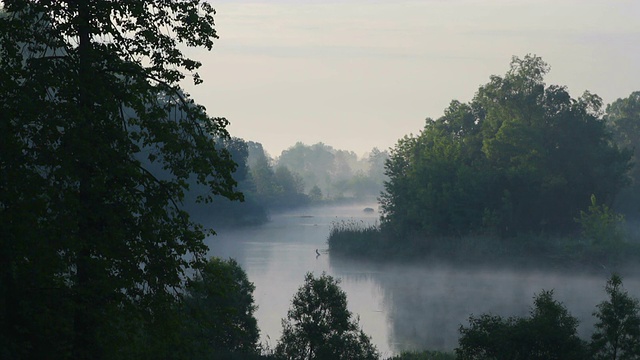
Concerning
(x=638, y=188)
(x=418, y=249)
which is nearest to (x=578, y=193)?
(x=418, y=249)

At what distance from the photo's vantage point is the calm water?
48688 millimetres

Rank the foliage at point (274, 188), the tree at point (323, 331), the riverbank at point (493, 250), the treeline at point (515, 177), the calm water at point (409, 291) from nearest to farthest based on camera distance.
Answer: the tree at point (323, 331)
the calm water at point (409, 291)
the riverbank at point (493, 250)
the treeline at point (515, 177)
the foliage at point (274, 188)

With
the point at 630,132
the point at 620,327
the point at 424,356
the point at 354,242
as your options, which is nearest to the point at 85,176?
the point at 620,327

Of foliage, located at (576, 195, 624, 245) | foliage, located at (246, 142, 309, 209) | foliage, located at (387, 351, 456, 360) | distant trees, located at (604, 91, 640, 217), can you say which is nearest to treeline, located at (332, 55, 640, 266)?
foliage, located at (576, 195, 624, 245)

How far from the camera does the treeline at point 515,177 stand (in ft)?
269

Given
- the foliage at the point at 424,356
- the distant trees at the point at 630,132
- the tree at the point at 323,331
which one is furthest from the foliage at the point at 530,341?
the distant trees at the point at 630,132

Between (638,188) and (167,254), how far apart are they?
320 ft

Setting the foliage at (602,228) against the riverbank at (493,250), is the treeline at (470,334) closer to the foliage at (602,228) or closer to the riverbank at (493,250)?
the riverbank at (493,250)

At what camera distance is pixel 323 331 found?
31250 millimetres

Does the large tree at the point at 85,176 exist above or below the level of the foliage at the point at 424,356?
above

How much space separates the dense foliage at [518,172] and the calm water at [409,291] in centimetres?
690

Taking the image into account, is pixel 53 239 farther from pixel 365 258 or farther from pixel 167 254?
pixel 365 258

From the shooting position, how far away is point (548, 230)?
277 ft

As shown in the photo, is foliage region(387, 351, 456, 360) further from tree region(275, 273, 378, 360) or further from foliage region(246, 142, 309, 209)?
foliage region(246, 142, 309, 209)
